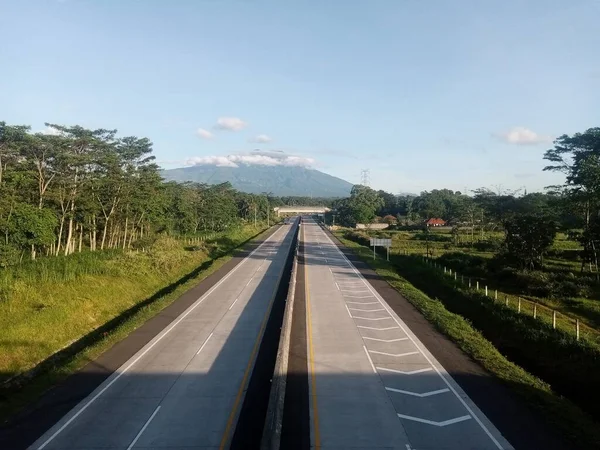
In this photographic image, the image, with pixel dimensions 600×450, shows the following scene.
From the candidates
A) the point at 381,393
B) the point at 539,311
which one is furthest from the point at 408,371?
the point at 539,311

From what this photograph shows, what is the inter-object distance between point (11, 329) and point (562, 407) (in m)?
20.1

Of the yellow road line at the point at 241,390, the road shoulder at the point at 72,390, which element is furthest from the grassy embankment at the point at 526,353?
the road shoulder at the point at 72,390

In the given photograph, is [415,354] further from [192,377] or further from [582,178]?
[582,178]

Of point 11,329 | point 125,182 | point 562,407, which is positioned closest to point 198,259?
point 125,182

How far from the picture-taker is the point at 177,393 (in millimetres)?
15062

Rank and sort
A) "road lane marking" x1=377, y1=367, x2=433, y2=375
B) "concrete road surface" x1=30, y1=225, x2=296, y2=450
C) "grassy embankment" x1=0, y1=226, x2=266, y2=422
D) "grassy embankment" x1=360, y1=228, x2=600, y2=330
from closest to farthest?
"concrete road surface" x1=30, y1=225, x2=296, y2=450, "road lane marking" x1=377, y1=367, x2=433, y2=375, "grassy embankment" x1=0, y1=226, x2=266, y2=422, "grassy embankment" x1=360, y1=228, x2=600, y2=330

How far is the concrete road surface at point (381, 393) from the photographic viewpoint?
39.7 feet

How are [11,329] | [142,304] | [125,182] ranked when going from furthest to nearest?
[125,182] → [142,304] → [11,329]

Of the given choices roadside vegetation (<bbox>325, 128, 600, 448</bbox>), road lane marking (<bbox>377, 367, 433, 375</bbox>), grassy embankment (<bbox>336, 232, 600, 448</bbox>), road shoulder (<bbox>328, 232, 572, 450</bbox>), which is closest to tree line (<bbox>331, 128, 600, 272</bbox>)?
roadside vegetation (<bbox>325, 128, 600, 448</bbox>)

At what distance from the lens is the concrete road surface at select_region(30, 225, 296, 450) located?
12.2 metres

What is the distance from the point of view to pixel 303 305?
27.2m

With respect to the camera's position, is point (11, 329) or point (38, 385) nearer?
point (38, 385)

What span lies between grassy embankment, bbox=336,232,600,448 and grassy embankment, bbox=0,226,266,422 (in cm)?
1472

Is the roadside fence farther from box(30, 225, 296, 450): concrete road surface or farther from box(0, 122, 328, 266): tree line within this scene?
box(0, 122, 328, 266): tree line
